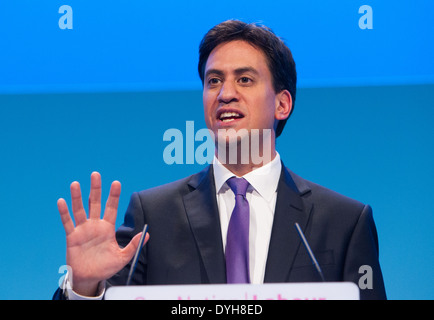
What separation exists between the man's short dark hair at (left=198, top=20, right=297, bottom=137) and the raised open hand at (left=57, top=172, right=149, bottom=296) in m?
0.70

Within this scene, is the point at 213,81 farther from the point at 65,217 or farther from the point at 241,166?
the point at 65,217

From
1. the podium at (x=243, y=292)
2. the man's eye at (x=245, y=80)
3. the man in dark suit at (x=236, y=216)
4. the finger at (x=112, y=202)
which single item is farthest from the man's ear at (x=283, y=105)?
the podium at (x=243, y=292)

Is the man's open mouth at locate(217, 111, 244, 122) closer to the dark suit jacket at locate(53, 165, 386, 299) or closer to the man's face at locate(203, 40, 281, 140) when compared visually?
the man's face at locate(203, 40, 281, 140)

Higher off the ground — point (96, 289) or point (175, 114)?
point (175, 114)

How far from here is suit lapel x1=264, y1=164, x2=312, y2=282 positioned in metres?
1.50

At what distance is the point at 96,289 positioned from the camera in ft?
4.40

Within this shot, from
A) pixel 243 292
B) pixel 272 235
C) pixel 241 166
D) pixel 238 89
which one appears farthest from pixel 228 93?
pixel 243 292

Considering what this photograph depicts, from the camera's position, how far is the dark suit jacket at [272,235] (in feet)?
4.99

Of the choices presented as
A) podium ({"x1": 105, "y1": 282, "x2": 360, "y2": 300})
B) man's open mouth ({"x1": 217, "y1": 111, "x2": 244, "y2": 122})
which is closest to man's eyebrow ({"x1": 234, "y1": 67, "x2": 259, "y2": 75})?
man's open mouth ({"x1": 217, "y1": 111, "x2": 244, "y2": 122})

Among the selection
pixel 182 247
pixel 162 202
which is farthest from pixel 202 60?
pixel 182 247

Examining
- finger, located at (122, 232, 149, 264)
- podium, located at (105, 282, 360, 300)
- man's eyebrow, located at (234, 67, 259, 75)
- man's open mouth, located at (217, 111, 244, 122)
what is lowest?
podium, located at (105, 282, 360, 300)
